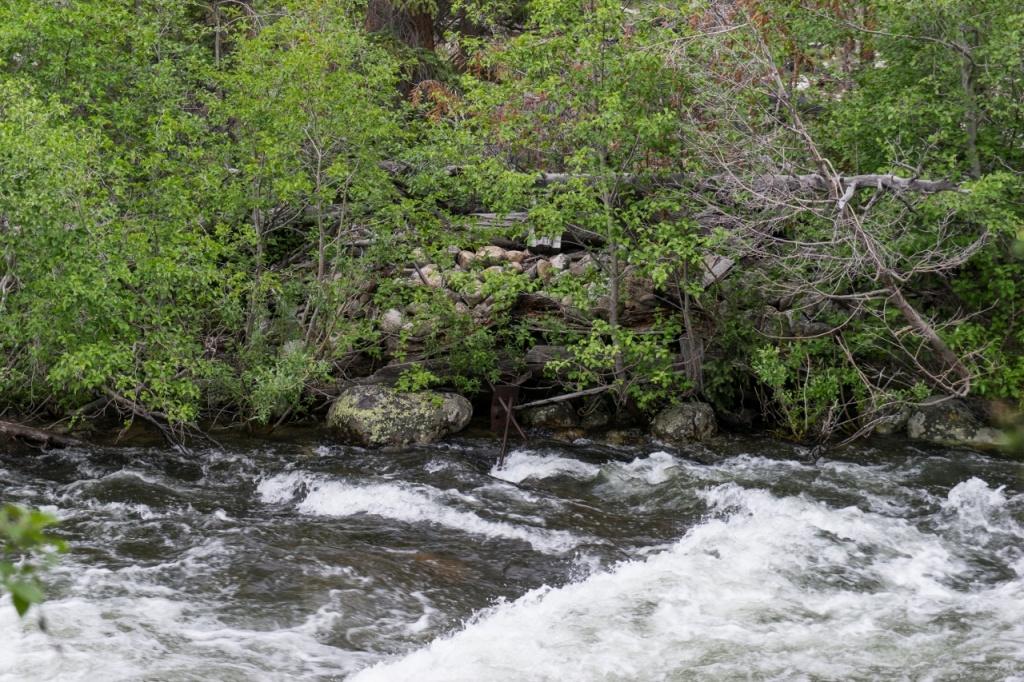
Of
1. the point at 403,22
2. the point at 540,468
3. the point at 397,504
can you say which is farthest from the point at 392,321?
the point at 403,22

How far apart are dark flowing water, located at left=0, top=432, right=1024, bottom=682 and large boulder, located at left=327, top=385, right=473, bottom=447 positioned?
1.10ft

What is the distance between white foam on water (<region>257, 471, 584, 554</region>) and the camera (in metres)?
8.26

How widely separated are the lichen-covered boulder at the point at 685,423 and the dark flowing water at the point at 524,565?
0.52m

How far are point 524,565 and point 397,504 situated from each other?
72.9 inches

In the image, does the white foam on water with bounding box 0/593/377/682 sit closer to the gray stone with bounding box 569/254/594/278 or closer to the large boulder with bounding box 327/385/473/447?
the large boulder with bounding box 327/385/473/447

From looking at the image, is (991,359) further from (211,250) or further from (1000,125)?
(211,250)

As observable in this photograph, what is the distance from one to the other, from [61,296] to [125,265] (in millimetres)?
676

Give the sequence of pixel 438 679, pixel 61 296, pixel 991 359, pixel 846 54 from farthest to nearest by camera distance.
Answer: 1. pixel 846 54
2. pixel 991 359
3. pixel 61 296
4. pixel 438 679

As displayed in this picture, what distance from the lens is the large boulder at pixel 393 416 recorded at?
11.0 m

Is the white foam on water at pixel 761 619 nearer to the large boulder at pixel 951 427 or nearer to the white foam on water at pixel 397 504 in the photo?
the white foam on water at pixel 397 504

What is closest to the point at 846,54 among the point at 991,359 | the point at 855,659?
the point at 991,359

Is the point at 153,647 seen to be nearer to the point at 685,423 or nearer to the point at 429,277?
the point at 685,423

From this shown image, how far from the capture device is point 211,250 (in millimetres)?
10539

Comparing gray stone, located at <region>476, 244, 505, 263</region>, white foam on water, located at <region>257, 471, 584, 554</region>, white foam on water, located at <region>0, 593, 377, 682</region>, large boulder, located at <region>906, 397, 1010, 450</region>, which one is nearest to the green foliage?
white foam on water, located at <region>0, 593, 377, 682</region>
